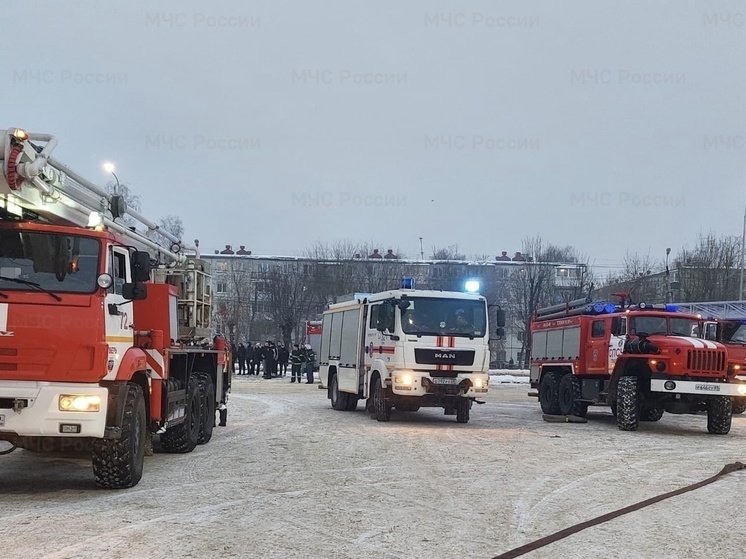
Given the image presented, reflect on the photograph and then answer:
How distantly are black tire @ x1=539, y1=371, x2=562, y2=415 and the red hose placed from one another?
1515 cm

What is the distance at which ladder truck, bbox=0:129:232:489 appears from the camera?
729cm

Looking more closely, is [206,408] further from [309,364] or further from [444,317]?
[309,364]

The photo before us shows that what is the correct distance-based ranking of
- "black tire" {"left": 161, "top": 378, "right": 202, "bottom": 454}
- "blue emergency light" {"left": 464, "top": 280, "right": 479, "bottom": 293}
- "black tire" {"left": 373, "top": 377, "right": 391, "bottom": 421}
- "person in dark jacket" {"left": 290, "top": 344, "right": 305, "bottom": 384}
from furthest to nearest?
"person in dark jacket" {"left": 290, "top": 344, "right": 305, "bottom": 384} → "blue emergency light" {"left": 464, "top": 280, "right": 479, "bottom": 293} → "black tire" {"left": 373, "top": 377, "right": 391, "bottom": 421} → "black tire" {"left": 161, "top": 378, "right": 202, "bottom": 454}

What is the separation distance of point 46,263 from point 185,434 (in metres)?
4.29

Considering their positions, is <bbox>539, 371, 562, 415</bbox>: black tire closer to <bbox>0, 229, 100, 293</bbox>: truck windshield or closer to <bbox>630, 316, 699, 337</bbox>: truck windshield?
<bbox>630, 316, 699, 337</bbox>: truck windshield

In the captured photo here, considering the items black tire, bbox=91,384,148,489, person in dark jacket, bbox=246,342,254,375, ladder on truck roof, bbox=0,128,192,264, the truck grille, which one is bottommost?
person in dark jacket, bbox=246,342,254,375

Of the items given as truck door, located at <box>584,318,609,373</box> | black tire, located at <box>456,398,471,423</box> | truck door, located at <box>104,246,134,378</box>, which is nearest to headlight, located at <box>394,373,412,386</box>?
black tire, located at <box>456,398,471,423</box>

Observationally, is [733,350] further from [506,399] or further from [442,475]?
[442,475]

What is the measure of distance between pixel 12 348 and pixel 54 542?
7.13 feet

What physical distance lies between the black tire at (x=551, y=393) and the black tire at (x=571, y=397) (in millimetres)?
365

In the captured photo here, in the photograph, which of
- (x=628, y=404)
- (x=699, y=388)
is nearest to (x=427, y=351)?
(x=628, y=404)

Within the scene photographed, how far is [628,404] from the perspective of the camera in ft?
50.7

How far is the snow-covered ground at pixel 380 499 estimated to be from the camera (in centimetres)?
616

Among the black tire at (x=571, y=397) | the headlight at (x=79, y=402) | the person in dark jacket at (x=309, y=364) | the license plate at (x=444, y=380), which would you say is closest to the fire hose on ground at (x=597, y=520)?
the headlight at (x=79, y=402)
